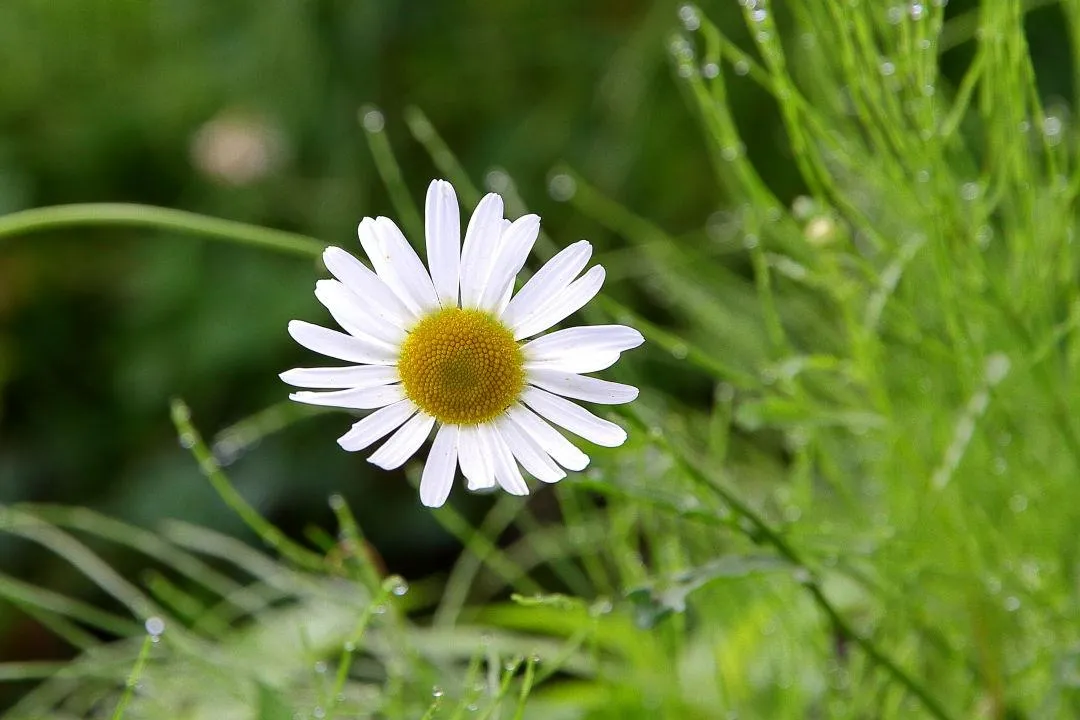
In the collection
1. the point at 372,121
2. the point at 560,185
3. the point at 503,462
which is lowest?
the point at 503,462

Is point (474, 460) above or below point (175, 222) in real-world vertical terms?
below

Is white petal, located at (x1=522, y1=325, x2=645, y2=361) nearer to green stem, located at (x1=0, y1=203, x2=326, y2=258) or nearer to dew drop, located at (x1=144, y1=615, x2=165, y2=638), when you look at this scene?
green stem, located at (x1=0, y1=203, x2=326, y2=258)

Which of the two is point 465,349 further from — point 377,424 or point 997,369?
point 997,369

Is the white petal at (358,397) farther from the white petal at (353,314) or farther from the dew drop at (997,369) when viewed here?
the dew drop at (997,369)

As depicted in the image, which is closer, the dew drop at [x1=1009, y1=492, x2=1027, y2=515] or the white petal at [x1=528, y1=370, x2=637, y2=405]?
the white petal at [x1=528, y1=370, x2=637, y2=405]

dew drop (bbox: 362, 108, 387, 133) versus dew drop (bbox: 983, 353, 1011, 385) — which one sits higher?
dew drop (bbox: 362, 108, 387, 133)

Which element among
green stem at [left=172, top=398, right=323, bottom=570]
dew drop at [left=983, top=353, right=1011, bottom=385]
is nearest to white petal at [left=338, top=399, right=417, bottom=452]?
green stem at [left=172, top=398, right=323, bottom=570]

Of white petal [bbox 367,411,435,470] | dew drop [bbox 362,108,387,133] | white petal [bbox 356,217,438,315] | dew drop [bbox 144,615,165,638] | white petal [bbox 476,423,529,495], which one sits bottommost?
white petal [bbox 476,423,529,495]

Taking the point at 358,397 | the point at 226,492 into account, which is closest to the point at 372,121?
the point at 226,492
